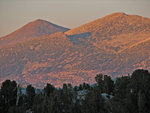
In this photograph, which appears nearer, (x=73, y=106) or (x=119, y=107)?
(x=119, y=107)

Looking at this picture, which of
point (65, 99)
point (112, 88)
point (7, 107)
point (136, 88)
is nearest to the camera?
point (136, 88)

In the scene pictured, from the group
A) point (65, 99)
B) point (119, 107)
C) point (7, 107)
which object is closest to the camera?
point (119, 107)

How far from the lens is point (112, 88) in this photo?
9219 centimetres

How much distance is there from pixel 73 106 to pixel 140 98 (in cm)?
1474

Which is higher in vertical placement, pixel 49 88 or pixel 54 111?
pixel 49 88

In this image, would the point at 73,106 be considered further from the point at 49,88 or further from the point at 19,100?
the point at 49,88

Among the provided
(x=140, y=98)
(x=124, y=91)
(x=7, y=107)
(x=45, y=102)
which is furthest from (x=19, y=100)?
(x=140, y=98)

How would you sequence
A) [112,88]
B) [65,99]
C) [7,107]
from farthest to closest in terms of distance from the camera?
[112,88] → [65,99] → [7,107]

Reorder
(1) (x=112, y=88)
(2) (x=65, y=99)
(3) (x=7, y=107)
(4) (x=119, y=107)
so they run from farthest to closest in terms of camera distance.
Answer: (1) (x=112, y=88)
(2) (x=65, y=99)
(3) (x=7, y=107)
(4) (x=119, y=107)

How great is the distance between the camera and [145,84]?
66625 mm

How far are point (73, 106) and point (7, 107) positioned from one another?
1413 cm

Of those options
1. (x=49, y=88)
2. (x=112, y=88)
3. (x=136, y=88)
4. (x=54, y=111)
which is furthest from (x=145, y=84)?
(x=49, y=88)

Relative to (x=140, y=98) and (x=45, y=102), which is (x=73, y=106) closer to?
(x=45, y=102)

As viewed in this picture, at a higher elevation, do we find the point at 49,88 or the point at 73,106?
the point at 49,88
